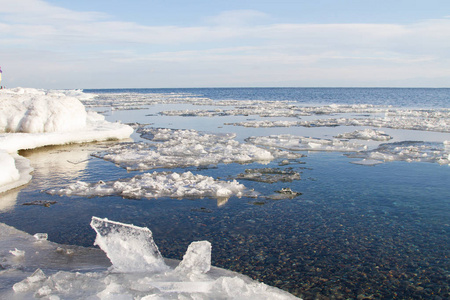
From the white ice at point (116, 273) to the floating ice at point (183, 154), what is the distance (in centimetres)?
588

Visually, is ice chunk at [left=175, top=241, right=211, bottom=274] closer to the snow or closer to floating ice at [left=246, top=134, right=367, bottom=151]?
floating ice at [left=246, top=134, right=367, bottom=151]

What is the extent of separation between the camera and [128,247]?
15.0 ft

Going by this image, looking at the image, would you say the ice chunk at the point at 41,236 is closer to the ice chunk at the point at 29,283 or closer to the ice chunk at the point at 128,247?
the ice chunk at the point at 128,247

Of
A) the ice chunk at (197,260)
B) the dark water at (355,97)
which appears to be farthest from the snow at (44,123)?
the dark water at (355,97)

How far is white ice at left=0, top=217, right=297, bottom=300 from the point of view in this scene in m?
3.78

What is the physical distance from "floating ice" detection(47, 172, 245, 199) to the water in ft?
0.89

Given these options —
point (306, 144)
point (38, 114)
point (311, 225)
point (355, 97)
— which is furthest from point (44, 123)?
point (355, 97)

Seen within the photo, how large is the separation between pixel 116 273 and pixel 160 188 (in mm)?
4061

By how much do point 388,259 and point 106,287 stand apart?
152 inches

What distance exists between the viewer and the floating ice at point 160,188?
319 inches

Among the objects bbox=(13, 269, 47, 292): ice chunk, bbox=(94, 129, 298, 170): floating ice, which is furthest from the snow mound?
bbox=(13, 269, 47, 292): ice chunk

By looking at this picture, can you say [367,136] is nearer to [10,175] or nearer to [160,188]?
[160,188]

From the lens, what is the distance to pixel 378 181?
30.5ft

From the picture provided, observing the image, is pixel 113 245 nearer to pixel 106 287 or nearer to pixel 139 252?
pixel 139 252
